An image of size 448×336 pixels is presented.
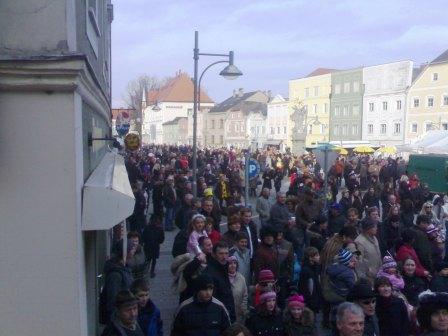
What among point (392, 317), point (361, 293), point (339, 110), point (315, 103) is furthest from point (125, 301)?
point (315, 103)

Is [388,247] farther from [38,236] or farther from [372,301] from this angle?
[38,236]

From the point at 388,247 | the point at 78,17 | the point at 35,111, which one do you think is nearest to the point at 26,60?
the point at 35,111

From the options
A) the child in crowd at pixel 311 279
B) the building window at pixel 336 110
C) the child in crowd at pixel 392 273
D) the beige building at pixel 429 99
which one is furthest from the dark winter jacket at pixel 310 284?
the building window at pixel 336 110

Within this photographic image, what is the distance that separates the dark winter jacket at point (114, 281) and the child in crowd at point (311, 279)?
7.21ft

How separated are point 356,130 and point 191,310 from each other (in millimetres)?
68009

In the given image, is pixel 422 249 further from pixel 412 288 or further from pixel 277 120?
pixel 277 120

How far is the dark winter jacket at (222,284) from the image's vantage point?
610cm

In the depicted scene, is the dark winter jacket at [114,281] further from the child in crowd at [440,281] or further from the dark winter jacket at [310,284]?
the child in crowd at [440,281]

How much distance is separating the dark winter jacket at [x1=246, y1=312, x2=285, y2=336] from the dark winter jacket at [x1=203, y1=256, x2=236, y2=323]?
2.54 feet

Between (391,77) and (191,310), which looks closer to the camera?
(191,310)

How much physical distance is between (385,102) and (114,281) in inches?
2511

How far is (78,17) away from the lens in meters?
4.92

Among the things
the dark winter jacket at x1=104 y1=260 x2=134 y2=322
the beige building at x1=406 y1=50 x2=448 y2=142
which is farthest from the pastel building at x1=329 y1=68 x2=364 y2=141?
the dark winter jacket at x1=104 y1=260 x2=134 y2=322

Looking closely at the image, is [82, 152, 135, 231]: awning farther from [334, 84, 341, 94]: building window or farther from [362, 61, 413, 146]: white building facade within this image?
[334, 84, 341, 94]: building window
